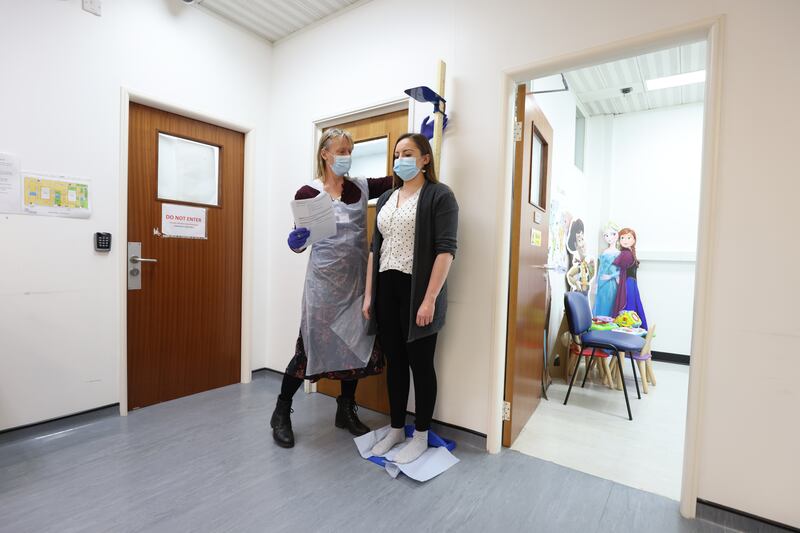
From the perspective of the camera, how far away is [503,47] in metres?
1.91

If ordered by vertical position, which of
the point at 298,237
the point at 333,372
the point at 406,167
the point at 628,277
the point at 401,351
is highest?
the point at 406,167

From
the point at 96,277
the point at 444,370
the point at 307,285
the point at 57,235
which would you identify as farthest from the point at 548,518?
the point at 57,235

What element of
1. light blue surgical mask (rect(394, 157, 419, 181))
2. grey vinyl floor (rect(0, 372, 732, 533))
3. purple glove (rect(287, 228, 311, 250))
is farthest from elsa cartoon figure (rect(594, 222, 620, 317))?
purple glove (rect(287, 228, 311, 250))

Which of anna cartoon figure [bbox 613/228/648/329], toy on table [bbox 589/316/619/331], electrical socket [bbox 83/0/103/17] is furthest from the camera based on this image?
anna cartoon figure [bbox 613/228/648/329]

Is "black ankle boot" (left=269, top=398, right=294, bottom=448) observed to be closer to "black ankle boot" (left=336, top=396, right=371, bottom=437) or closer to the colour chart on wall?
"black ankle boot" (left=336, top=396, right=371, bottom=437)

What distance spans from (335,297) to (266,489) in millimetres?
895

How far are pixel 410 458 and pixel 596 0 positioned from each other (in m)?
2.22

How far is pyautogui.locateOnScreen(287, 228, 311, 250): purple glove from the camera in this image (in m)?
1.84

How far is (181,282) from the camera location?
8.42 ft

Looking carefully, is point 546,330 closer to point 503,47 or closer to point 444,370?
point 444,370

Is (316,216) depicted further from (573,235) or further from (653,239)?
(653,239)

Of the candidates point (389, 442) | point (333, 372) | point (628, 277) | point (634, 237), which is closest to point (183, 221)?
point (333, 372)

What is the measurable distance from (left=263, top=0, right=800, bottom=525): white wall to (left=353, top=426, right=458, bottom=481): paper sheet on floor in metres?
0.18

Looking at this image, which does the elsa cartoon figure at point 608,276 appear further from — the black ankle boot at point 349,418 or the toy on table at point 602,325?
the black ankle boot at point 349,418
